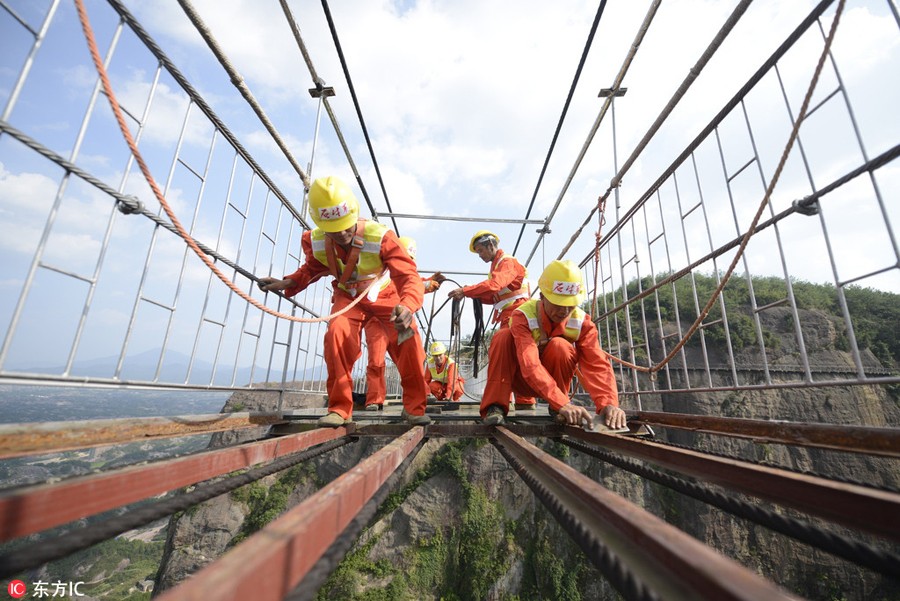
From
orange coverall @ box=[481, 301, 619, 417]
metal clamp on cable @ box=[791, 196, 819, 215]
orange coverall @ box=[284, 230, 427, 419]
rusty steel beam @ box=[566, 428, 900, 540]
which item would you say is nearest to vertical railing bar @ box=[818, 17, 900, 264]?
metal clamp on cable @ box=[791, 196, 819, 215]

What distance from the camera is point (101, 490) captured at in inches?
52.1

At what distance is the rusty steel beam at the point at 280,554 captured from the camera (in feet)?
1.85

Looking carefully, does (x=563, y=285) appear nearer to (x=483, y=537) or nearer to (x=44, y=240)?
(x=44, y=240)

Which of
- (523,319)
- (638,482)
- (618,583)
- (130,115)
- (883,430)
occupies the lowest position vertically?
(638,482)

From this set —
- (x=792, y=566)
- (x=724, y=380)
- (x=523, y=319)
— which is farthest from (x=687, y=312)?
(x=523, y=319)

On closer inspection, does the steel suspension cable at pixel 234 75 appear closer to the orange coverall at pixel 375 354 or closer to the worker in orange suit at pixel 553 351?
the orange coverall at pixel 375 354

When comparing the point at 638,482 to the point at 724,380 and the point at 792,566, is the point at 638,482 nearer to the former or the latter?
the point at 792,566

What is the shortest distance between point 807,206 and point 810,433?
1.15 m

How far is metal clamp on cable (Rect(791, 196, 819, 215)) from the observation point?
2.01 m

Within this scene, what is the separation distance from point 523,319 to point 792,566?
51.0ft

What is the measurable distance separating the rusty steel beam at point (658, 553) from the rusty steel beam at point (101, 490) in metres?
1.52

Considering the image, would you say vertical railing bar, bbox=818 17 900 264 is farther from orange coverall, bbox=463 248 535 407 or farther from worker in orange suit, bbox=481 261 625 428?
orange coverall, bbox=463 248 535 407

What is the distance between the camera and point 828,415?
15094mm

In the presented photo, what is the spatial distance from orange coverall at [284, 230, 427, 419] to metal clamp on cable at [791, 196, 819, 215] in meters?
2.47
